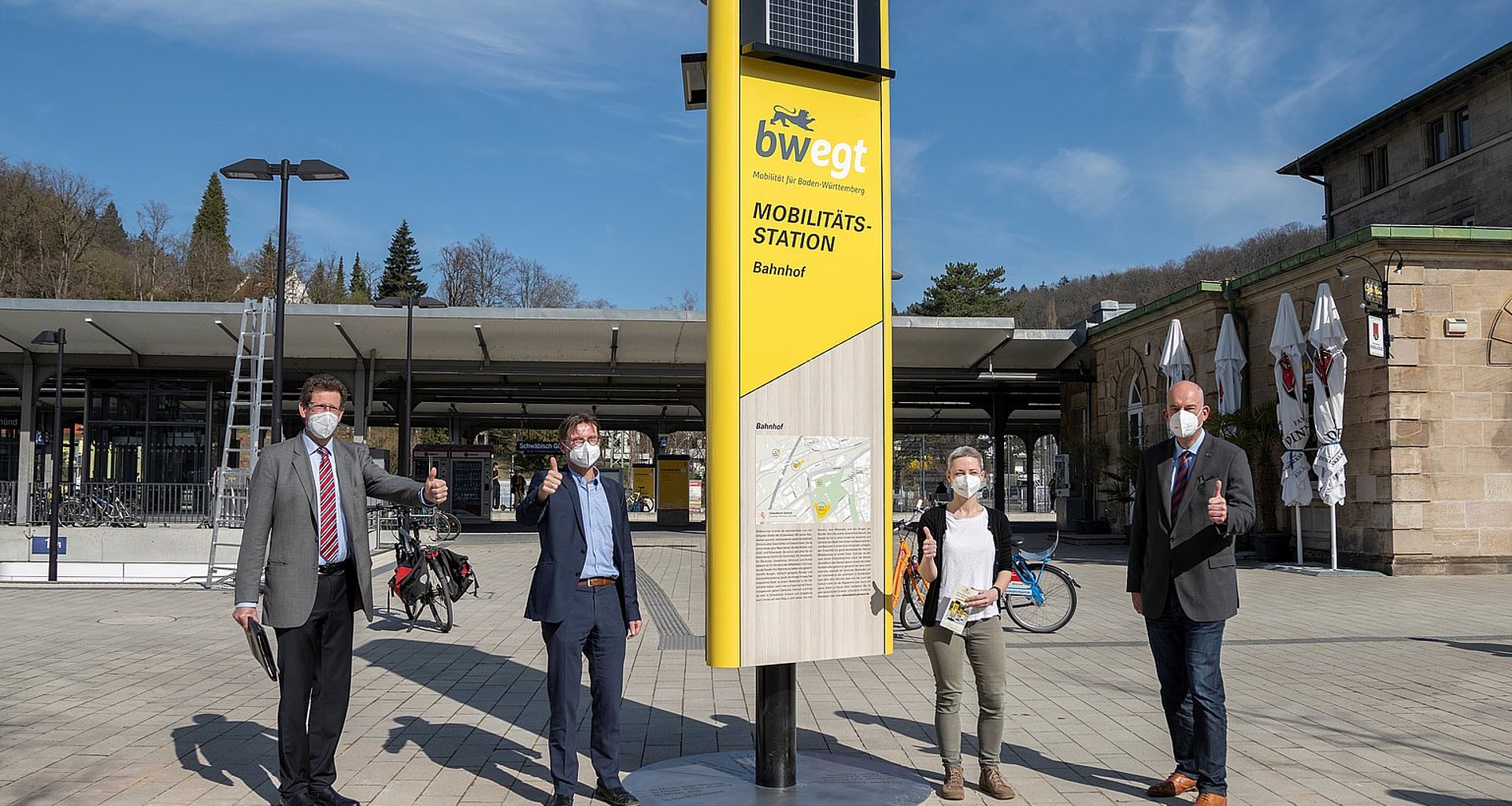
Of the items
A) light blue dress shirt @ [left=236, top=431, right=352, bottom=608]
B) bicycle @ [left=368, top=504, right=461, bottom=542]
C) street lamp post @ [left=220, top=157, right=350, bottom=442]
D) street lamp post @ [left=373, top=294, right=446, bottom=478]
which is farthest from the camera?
bicycle @ [left=368, top=504, right=461, bottom=542]

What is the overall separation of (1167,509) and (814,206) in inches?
88.9

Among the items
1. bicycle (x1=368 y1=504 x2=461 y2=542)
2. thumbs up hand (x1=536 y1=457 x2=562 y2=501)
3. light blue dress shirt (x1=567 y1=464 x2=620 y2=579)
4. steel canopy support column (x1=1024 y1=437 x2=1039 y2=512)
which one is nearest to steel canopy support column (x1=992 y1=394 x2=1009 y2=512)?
bicycle (x1=368 y1=504 x2=461 y2=542)

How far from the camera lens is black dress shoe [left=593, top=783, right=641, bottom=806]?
17.4 ft

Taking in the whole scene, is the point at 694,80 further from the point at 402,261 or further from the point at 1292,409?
the point at 402,261

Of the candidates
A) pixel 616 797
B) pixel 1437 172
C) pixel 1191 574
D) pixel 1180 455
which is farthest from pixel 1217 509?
pixel 1437 172

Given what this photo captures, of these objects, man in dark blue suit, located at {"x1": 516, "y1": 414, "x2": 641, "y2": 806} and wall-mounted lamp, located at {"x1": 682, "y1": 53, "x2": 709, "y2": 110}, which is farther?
wall-mounted lamp, located at {"x1": 682, "y1": 53, "x2": 709, "y2": 110}

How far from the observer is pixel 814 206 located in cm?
541

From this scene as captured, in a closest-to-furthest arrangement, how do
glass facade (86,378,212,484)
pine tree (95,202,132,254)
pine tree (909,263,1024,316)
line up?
1. glass facade (86,378,212,484)
2. pine tree (95,202,132,254)
3. pine tree (909,263,1024,316)

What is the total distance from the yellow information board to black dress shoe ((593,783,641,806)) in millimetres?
768

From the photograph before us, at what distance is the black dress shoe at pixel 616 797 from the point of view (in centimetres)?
530

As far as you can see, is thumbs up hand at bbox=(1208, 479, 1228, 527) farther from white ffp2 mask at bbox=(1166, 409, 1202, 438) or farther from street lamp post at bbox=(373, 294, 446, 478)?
street lamp post at bbox=(373, 294, 446, 478)

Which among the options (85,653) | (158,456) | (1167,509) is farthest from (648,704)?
(158,456)

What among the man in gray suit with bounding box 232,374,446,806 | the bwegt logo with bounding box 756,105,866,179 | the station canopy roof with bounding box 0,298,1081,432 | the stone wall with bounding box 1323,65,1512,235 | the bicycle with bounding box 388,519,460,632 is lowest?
the bicycle with bounding box 388,519,460,632

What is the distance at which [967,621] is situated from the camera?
5.53 meters
